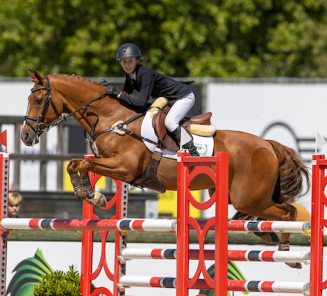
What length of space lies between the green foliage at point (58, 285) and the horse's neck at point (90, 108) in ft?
4.41

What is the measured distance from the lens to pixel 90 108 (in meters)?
5.11

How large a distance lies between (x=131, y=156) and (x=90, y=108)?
0.60m

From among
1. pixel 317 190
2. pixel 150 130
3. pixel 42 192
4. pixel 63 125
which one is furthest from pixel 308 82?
pixel 317 190

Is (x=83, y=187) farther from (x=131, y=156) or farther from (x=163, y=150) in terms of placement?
(x=163, y=150)

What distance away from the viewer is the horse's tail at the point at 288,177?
548 centimetres

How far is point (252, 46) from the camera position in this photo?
18125 millimetres

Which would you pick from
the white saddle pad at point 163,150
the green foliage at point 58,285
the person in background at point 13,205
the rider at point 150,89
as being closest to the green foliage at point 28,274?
the green foliage at point 58,285

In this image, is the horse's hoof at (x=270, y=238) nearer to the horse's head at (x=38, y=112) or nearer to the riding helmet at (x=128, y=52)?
the riding helmet at (x=128, y=52)

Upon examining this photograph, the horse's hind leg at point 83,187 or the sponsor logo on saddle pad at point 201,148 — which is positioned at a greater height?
the sponsor logo on saddle pad at point 201,148

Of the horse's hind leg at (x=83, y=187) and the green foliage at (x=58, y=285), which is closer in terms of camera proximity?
the horse's hind leg at (x=83, y=187)

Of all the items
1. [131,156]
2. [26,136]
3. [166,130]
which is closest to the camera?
[26,136]

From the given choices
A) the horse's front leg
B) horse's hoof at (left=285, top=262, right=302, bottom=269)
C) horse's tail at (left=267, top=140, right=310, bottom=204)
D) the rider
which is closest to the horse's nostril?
the horse's front leg

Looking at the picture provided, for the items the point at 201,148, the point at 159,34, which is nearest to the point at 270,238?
the point at 201,148

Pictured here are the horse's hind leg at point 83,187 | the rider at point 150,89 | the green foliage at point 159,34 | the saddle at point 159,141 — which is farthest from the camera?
the green foliage at point 159,34
